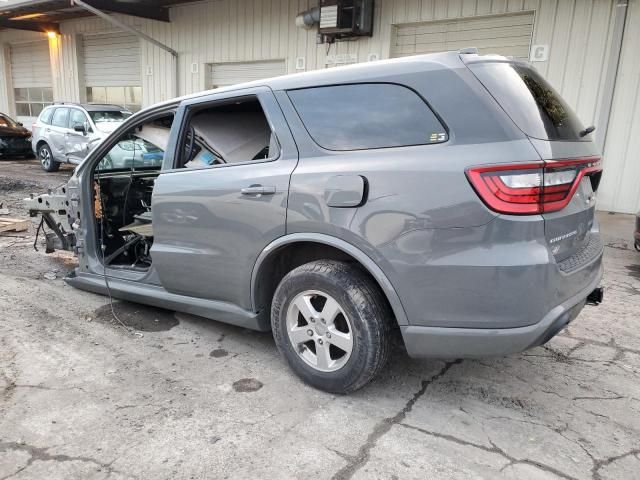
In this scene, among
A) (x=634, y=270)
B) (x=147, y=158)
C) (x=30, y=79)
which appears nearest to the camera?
(x=147, y=158)

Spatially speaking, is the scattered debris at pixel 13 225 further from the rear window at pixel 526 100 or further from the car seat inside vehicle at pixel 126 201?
the rear window at pixel 526 100

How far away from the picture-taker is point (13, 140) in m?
16.0

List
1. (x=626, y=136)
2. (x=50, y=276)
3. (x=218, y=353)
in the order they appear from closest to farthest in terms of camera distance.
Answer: (x=218, y=353) → (x=50, y=276) → (x=626, y=136)

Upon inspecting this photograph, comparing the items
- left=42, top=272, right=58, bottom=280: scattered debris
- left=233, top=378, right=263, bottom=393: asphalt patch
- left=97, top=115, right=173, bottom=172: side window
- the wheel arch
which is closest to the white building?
left=97, top=115, right=173, bottom=172: side window

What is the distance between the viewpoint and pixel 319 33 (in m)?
11.3

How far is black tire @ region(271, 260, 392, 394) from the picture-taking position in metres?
2.72

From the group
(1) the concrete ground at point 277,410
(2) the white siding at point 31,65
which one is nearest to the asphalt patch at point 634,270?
(1) the concrete ground at point 277,410

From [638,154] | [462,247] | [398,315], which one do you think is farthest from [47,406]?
[638,154]

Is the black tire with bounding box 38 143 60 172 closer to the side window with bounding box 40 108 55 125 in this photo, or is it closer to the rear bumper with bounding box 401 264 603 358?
the side window with bounding box 40 108 55 125

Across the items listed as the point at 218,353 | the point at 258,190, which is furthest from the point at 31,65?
the point at 258,190

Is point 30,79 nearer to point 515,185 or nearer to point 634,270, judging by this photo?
point 634,270

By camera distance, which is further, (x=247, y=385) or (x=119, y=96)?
(x=119, y=96)

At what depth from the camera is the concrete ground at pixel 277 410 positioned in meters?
2.39

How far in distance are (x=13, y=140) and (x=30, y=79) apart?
7.19 meters
